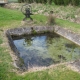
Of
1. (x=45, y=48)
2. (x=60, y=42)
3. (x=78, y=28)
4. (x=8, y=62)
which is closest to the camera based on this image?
(x=8, y=62)

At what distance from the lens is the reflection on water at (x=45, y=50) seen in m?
7.71

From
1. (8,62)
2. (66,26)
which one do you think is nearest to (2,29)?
(66,26)

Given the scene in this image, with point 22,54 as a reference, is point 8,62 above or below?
above

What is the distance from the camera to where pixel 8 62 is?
6.34 meters

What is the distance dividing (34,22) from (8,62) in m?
6.37

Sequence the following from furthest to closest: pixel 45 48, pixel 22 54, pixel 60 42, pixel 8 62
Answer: pixel 60 42
pixel 45 48
pixel 22 54
pixel 8 62

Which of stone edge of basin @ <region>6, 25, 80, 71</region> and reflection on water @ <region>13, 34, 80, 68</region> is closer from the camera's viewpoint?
reflection on water @ <region>13, 34, 80, 68</region>

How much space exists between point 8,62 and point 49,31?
231 inches

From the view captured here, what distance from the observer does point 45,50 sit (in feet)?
29.0

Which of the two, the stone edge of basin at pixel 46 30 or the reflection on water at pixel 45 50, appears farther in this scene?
the stone edge of basin at pixel 46 30

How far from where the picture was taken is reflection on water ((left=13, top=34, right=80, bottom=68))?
771cm

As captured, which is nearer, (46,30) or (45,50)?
(45,50)

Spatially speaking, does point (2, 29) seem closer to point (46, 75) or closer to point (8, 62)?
point (8, 62)

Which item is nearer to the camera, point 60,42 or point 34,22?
point 60,42
